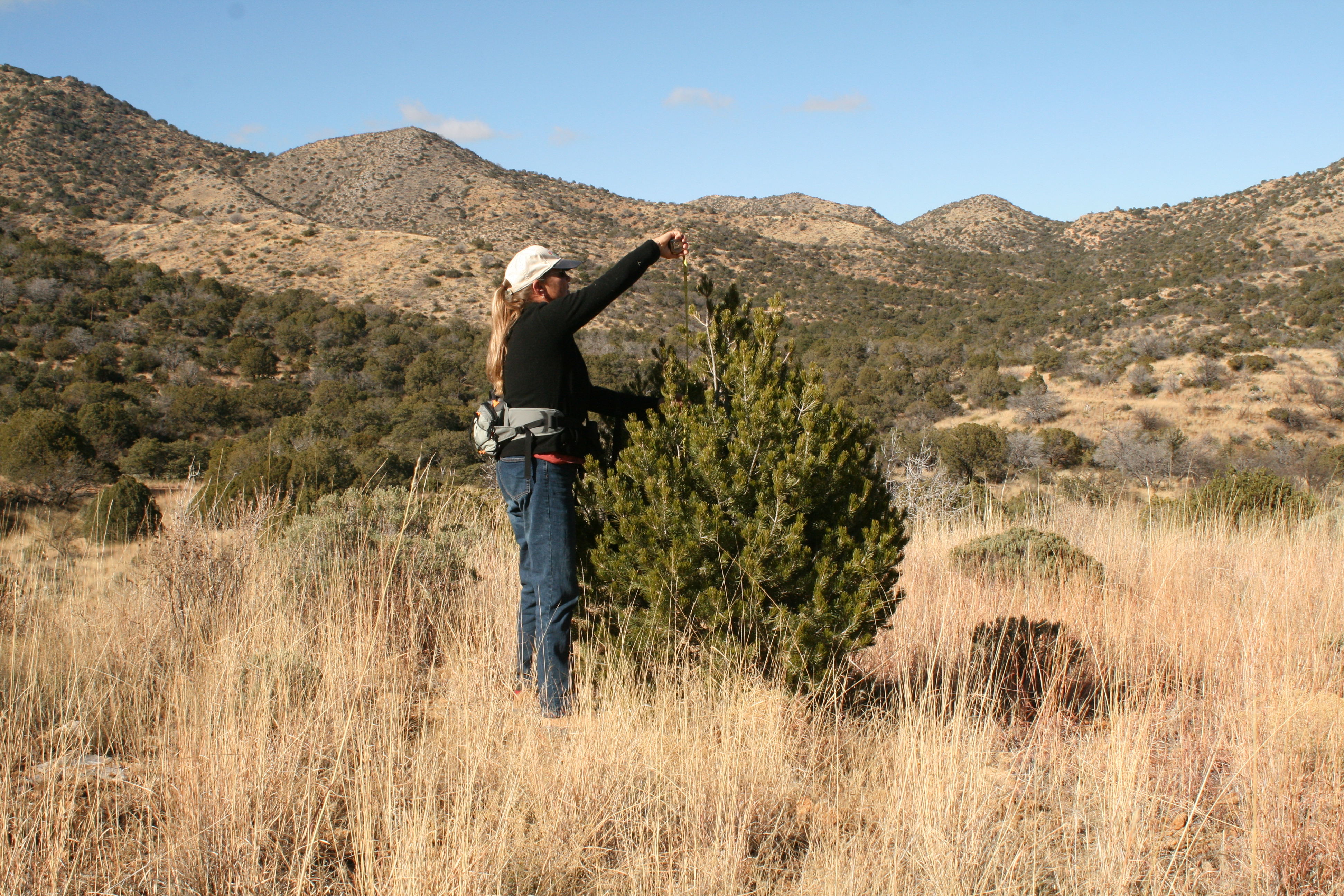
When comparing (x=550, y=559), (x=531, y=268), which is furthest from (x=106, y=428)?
(x=550, y=559)

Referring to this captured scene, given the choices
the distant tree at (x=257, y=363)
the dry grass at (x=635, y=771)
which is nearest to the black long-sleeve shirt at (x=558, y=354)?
the dry grass at (x=635, y=771)

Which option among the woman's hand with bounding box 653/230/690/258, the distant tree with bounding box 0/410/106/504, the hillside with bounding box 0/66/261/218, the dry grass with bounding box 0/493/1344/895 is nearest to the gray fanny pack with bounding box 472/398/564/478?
the woman's hand with bounding box 653/230/690/258

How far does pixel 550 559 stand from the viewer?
318 centimetres

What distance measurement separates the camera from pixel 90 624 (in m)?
4.15

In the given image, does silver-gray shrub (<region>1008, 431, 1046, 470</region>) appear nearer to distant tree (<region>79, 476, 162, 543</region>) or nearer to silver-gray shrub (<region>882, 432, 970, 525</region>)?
silver-gray shrub (<region>882, 432, 970, 525</region>)

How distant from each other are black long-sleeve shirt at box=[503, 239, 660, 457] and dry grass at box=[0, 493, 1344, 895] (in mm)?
1045

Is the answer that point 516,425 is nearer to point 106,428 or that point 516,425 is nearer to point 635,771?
point 635,771

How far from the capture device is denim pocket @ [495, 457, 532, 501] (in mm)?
3186

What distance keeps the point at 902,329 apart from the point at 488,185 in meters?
31.3

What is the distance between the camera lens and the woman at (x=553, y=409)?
310 cm

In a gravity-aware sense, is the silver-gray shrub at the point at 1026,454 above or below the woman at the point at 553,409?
below

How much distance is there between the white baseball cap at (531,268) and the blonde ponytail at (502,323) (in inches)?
1.4

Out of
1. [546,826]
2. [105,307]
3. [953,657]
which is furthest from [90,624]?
[105,307]

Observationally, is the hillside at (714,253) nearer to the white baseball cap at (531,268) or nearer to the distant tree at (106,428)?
the distant tree at (106,428)
